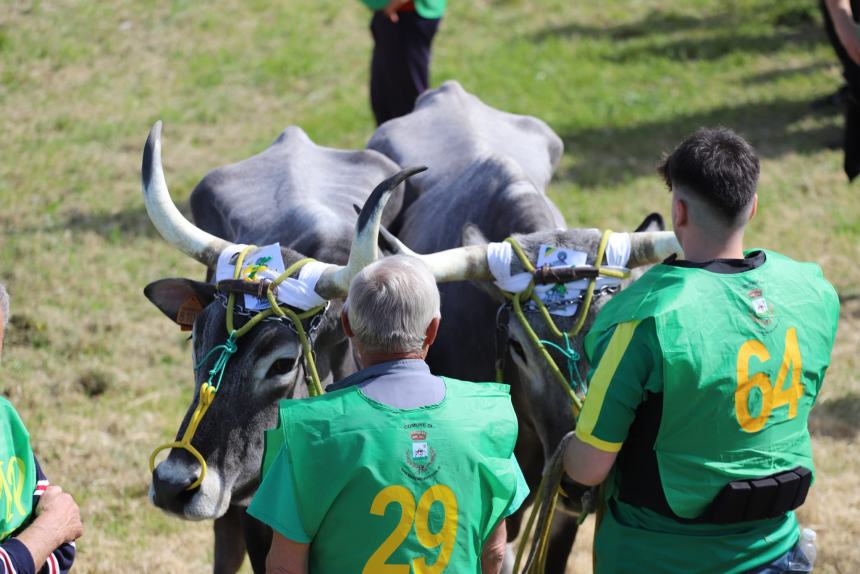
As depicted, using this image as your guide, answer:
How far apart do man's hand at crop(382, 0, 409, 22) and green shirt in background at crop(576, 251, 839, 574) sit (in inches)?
203

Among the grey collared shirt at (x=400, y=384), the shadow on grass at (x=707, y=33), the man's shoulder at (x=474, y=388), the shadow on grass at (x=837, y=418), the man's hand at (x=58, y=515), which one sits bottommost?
the shadow on grass at (x=837, y=418)

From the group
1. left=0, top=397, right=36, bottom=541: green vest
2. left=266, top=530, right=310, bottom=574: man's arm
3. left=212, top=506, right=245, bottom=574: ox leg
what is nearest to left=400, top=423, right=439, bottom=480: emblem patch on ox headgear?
left=266, top=530, right=310, bottom=574: man's arm

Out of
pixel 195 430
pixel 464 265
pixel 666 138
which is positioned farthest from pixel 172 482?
pixel 666 138

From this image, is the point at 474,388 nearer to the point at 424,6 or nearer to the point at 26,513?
the point at 26,513

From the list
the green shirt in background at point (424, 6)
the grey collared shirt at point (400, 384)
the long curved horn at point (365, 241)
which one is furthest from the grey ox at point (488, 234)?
the green shirt in background at point (424, 6)

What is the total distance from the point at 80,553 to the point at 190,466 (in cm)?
192

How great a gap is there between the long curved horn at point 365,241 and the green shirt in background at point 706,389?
825 mm

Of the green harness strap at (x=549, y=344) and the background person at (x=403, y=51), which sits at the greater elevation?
the background person at (x=403, y=51)

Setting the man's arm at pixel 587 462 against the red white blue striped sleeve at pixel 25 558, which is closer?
the red white blue striped sleeve at pixel 25 558

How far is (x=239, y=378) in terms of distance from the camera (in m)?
3.54

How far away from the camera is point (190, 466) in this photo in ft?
11.1

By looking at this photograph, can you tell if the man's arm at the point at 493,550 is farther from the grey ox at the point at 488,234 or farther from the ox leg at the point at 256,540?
the ox leg at the point at 256,540

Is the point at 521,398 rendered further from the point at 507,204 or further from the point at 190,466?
the point at 190,466

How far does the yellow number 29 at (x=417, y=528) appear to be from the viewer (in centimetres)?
255
